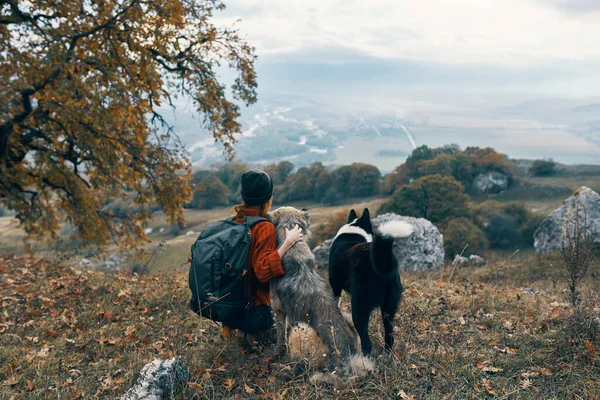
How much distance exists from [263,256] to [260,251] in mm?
82

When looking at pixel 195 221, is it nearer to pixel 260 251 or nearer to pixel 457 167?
pixel 457 167

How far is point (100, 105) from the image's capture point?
30.6ft

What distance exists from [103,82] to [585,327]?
11022mm

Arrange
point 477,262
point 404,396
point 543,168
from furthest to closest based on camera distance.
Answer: point 543,168 < point 477,262 < point 404,396

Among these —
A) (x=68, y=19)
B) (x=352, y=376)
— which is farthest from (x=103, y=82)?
(x=352, y=376)

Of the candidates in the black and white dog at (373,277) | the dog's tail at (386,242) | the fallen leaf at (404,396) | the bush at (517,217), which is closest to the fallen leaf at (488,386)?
the fallen leaf at (404,396)

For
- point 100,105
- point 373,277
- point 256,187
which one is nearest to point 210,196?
point 100,105

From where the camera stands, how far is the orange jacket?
446cm

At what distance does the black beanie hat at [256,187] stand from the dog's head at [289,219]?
293 millimetres

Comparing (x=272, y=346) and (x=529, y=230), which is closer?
(x=272, y=346)

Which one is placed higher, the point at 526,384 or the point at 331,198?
the point at 526,384

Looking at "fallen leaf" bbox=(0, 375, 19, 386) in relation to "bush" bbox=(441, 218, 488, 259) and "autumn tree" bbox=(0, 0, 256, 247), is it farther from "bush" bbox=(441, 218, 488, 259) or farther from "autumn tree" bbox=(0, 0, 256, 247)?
"bush" bbox=(441, 218, 488, 259)

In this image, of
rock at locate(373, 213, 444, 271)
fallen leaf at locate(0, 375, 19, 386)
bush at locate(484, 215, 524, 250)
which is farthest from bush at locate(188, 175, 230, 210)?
fallen leaf at locate(0, 375, 19, 386)

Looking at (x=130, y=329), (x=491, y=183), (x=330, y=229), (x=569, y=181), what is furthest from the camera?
(x=491, y=183)
